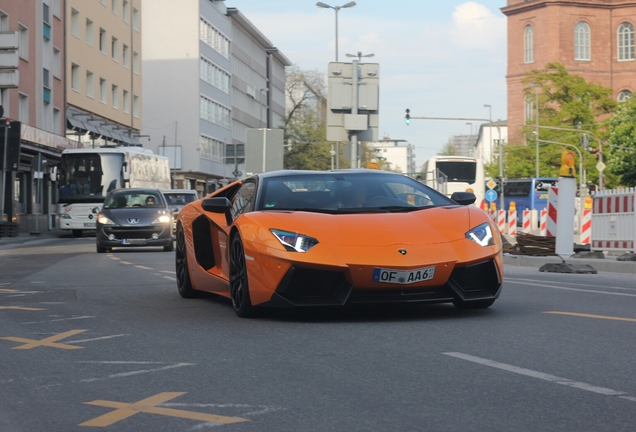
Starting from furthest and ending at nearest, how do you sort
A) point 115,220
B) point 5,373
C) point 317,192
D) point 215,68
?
point 215,68
point 115,220
point 317,192
point 5,373

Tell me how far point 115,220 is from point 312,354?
20.2 metres

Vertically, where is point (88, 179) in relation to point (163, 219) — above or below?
above

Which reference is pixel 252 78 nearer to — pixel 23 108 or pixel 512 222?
pixel 23 108

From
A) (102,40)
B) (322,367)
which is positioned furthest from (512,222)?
(322,367)

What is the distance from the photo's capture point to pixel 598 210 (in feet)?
72.2

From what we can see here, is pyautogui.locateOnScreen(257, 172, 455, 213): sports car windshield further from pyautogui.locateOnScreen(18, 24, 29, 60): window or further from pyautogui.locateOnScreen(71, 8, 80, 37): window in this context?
pyautogui.locateOnScreen(71, 8, 80, 37): window

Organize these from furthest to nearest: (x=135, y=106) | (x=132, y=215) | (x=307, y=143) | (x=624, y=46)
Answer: (x=624, y=46), (x=307, y=143), (x=135, y=106), (x=132, y=215)

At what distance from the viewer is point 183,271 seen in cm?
1125

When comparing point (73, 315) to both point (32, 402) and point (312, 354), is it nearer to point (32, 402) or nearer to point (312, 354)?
point (312, 354)

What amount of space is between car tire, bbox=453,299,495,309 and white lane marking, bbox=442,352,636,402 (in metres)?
1.99

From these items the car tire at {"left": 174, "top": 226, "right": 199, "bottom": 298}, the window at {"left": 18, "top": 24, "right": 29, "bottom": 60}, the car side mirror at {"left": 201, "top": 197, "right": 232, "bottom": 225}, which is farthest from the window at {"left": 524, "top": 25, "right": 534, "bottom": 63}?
the car side mirror at {"left": 201, "top": 197, "right": 232, "bottom": 225}

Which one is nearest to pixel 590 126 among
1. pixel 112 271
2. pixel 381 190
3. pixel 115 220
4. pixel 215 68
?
pixel 215 68

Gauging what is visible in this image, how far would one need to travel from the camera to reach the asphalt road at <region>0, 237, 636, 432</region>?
186 inches

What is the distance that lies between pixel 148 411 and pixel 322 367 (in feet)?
4.60
